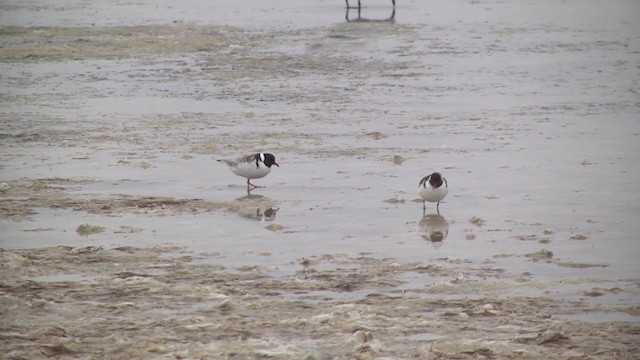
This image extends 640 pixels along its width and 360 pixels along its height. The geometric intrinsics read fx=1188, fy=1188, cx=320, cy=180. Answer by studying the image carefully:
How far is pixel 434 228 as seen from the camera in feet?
37.9

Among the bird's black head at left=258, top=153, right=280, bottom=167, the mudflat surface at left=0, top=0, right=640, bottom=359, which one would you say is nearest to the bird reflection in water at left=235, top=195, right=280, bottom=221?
the mudflat surface at left=0, top=0, right=640, bottom=359

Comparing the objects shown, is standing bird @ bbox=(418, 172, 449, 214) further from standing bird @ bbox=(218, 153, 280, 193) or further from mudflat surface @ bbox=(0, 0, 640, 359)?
standing bird @ bbox=(218, 153, 280, 193)

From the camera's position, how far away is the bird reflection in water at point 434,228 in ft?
36.6

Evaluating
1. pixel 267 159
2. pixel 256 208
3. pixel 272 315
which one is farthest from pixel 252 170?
pixel 272 315

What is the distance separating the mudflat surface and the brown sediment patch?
0.02 m

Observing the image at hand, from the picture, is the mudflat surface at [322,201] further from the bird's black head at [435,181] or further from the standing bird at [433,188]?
the bird's black head at [435,181]

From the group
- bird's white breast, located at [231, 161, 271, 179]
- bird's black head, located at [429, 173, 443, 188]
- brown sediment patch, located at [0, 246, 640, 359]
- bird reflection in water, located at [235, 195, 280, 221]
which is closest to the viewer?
brown sediment patch, located at [0, 246, 640, 359]

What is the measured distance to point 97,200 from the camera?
41.8 ft

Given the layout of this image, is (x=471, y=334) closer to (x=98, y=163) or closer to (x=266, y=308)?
(x=266, y=308)

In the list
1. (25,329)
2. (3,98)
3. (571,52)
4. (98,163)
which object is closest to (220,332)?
(25,329)

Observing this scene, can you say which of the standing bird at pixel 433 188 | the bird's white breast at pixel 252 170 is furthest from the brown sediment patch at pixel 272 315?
the bird's white breast at pixel 252 170

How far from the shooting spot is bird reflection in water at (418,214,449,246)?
11.1 metres

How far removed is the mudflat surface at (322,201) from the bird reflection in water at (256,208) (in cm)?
4

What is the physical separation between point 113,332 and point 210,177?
5.94m
